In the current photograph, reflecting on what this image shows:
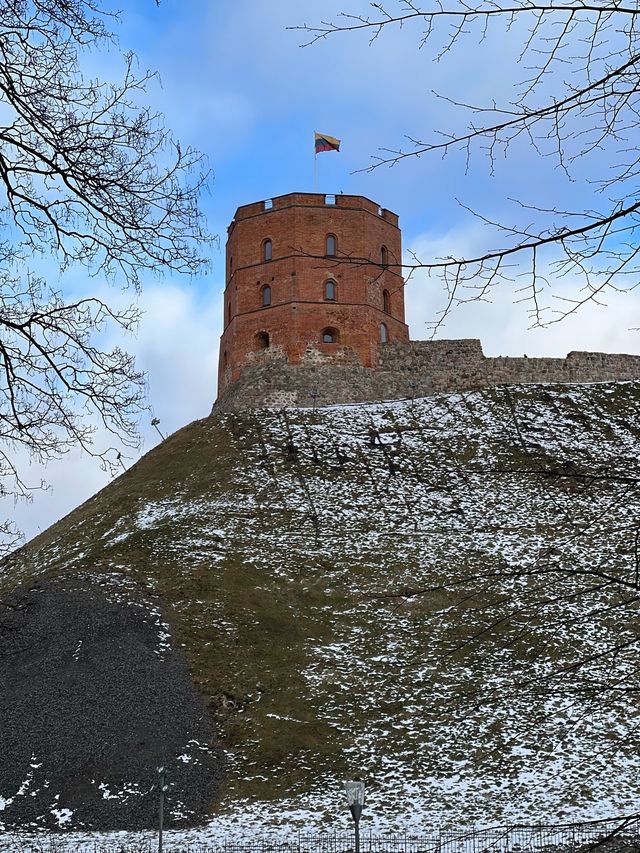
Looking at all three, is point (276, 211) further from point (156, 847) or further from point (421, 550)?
point (156, 847)

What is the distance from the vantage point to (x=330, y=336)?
47.8 m

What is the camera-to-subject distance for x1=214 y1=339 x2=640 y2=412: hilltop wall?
46.2 m

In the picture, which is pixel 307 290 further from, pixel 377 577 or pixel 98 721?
pixel 98 721

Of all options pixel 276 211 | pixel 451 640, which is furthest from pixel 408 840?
pixel 276 211

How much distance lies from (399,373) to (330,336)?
4030mm

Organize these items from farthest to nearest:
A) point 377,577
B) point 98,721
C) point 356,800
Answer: point 377,577, point 98,721, point 356,800

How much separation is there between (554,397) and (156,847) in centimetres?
3310

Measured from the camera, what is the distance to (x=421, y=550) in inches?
1303

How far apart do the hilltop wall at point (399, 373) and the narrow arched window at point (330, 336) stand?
78 centimetres

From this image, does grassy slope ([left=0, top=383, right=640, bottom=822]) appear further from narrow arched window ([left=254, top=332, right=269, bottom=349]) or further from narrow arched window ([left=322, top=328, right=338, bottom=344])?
narrow arched window ([left=254, top=332, right=269, bottom=349])

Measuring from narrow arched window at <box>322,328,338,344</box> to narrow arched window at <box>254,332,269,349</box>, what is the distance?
297 cm

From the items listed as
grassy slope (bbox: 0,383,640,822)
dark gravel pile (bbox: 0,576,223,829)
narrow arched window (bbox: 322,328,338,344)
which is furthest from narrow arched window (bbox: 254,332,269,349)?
dark gravel pile (bbox: 0,576,223,829)

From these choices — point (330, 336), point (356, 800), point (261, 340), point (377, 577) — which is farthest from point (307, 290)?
point (356, 800)

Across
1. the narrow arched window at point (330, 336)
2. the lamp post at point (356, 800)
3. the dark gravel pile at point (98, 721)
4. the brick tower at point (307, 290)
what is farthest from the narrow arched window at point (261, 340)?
the lamp post at point (356, 800)
